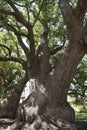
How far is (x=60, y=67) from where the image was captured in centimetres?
1015

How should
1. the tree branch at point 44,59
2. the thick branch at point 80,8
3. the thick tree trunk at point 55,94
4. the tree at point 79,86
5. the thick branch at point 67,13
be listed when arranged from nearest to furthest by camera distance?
the thick branch at point 80,8 → the thick branch at point 67,13 → the thick tree trunk at point 55,94 → the tree branch at point 44,59 → the tree at point 79,86

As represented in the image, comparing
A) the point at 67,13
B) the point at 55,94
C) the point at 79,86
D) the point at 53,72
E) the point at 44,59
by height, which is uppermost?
the point at 67,13

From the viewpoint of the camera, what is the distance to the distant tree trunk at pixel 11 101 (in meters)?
12.4

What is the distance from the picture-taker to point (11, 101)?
12.6m

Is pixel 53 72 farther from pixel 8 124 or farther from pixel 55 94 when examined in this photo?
pixel 8 124

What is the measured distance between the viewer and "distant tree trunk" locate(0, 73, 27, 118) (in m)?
12.4

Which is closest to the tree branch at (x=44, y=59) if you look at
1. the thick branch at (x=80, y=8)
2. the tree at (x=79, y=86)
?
the thick branch at (x=80, y=8)

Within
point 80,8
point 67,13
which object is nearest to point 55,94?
point 67,13

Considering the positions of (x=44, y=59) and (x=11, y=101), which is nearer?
(x=44, y=59)

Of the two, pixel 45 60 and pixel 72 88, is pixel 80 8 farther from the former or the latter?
pixel 72 88

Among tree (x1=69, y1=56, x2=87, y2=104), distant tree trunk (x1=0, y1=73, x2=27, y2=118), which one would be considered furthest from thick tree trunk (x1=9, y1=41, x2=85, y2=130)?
tree (x1=69, y1=56, x2=87, y2=104)

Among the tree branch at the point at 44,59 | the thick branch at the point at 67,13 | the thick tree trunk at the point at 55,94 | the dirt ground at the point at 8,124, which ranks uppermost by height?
the thick branch at the point at 67,13

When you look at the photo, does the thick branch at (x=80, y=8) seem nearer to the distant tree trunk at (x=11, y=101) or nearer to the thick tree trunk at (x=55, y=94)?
the thick tree trunk at (x=55, y=94)

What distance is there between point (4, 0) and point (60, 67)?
3.07m
